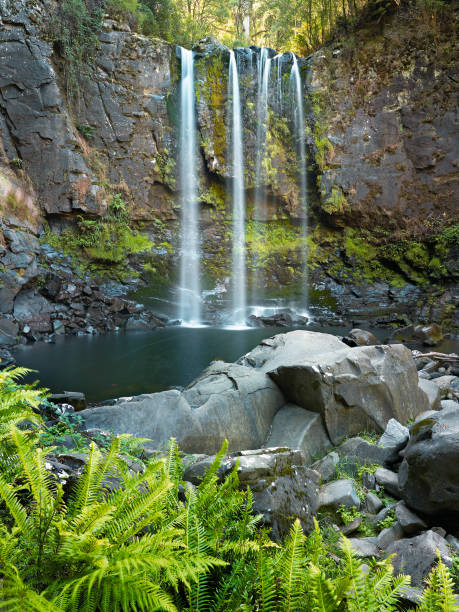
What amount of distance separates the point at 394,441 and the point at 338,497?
50.1 inches

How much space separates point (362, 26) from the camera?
20531 millimetres

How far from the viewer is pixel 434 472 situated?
2.67 metres

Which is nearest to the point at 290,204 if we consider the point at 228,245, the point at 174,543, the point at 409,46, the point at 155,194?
the point at 228,245

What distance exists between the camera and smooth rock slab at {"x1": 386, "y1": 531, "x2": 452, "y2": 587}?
2.13m

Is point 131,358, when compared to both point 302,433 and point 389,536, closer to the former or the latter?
point 302,433

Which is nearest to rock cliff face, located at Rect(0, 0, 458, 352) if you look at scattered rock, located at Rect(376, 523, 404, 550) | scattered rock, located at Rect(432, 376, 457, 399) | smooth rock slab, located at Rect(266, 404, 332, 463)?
scattered rock, located at Rect(432, 376, 457, 399)

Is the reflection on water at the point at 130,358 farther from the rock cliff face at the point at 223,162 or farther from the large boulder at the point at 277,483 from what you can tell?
the large boulder at the point at 277,483

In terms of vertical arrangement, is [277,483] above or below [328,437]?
above

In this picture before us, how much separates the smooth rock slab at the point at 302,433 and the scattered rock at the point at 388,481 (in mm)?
1085

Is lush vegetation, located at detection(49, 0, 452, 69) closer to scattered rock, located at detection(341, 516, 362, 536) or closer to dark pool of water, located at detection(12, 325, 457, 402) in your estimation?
dark pool of water, located at detection(12, 325, 457, 402)

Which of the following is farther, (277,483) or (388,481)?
(388,481)

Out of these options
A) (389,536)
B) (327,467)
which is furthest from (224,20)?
(389,536)

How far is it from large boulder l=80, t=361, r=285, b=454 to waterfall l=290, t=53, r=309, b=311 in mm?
16527

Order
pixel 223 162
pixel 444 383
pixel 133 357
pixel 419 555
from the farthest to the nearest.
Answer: pixel 223 162, pixel 133 357, pixel 444 383, pixel 419 555
